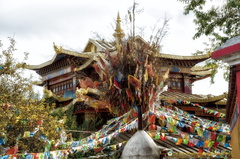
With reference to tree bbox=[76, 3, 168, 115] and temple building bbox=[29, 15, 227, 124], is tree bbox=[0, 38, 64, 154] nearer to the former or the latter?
tree bbox=[76, 3, 168, 115]

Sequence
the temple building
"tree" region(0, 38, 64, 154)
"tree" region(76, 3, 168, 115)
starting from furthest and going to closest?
the temple building, "tree" region(0, 38, 64, 154), "tree" region(76, 3, 168, 115)

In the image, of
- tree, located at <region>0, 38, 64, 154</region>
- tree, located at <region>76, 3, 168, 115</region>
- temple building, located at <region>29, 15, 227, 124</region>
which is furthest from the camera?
temple building, located at <region>29, 15, 227, 124</region>

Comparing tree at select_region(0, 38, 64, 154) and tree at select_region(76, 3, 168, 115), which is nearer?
tree at select_region(76, 3, 168, 115)

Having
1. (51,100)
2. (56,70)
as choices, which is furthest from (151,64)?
(56,70)

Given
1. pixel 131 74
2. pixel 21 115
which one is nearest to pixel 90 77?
pixel 21 115

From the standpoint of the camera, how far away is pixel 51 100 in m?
17.5

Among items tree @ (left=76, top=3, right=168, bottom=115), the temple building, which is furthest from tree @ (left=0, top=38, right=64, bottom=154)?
the temple building

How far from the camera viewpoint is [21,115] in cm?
786

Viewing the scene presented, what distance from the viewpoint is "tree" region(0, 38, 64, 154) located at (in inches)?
309

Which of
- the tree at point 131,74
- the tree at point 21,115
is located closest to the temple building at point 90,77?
the tree at point 21,115

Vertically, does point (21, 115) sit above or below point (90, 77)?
below

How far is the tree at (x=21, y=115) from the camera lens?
7.84 m

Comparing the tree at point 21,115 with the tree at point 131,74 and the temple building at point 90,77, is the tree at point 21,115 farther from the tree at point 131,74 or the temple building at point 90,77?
the temple building at point 90,77

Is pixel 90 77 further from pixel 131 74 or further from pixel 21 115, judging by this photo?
pixel 131 74
